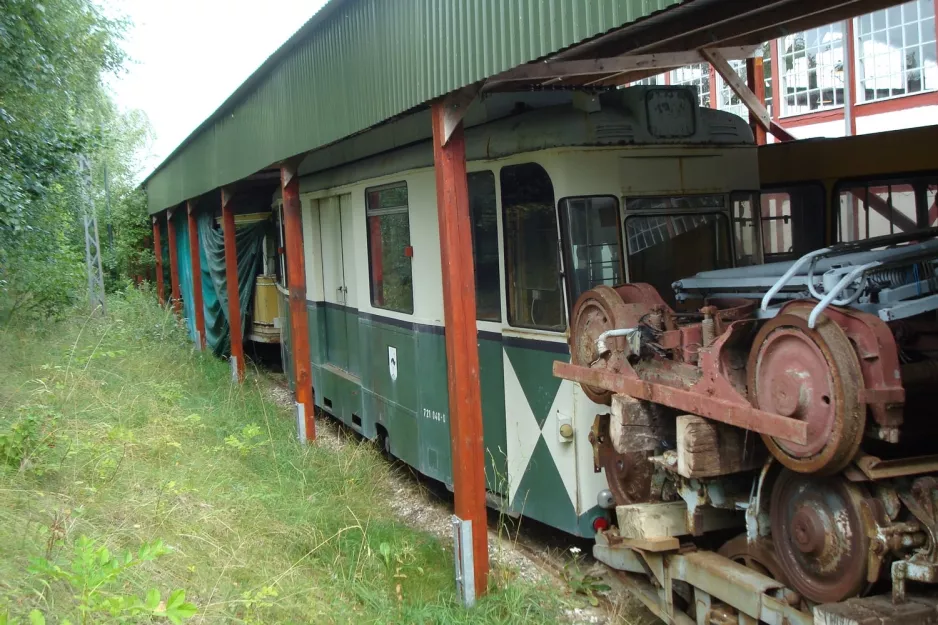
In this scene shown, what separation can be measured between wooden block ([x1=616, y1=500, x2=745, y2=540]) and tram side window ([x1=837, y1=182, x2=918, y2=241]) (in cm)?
329

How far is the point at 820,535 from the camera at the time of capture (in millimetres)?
3455

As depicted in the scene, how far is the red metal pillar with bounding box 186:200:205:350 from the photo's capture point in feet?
49.5

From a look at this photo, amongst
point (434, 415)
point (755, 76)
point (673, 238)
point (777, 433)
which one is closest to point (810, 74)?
point (755, 76)

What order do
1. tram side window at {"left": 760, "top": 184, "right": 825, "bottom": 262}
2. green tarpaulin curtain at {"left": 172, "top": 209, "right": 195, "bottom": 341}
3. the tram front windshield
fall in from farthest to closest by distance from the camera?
green tarpaulin curtain at {"left": 172, "top": 209, "right": 195, "bottom": 341} → tram side window at {"left": 760, "top": 184, "right": 825, "bottom": 262} → the tram front windshield

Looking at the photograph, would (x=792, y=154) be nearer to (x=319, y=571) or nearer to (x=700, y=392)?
(x=700, y=392)

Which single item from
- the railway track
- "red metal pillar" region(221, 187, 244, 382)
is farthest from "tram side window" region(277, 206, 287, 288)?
the railway track

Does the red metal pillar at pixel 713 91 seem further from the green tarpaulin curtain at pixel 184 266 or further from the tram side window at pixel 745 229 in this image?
the tram side window at pixel 745 229

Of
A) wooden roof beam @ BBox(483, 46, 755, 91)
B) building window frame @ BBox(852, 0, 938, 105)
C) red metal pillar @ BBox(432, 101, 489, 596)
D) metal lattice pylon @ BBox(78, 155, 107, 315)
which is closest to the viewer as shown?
wooden roof beam @ BBox(483, 46, 755, 91)

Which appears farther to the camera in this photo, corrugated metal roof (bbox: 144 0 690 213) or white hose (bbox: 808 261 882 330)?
corrugated metal roof (bbox: 144 0 690 213)

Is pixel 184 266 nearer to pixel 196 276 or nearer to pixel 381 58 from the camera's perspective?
pixel 196 276

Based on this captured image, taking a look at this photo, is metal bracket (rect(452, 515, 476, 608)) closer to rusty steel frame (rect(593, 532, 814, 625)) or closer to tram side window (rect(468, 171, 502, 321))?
rusty steel frame (rect(593, 532, 814, 625))

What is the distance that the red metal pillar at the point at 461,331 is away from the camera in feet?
15.9

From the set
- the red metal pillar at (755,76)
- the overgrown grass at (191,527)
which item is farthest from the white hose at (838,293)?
the red metal pillar at (755,76)

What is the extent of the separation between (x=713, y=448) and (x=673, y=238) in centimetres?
182
